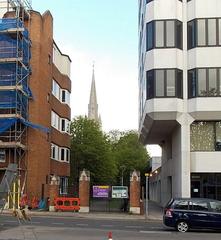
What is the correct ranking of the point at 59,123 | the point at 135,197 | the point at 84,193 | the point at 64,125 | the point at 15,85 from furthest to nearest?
the point at 64,125, the point at 59,123, the point at 15,85, the point at 84,193, the point at 135,197

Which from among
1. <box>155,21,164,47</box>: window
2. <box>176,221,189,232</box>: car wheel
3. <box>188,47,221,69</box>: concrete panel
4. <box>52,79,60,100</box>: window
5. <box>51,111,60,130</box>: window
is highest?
<box>155,21,164,47</box>: window

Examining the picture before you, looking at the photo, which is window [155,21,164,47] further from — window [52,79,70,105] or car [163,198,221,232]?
window [52,79,70,105]

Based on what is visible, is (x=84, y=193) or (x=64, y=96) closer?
(x=84, y=193)

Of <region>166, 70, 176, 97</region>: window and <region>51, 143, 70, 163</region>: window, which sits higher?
<region>166, 70, 176, 97</region>: window

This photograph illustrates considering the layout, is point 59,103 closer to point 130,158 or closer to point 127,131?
point 130,158

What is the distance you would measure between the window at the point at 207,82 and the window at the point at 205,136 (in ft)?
8.13

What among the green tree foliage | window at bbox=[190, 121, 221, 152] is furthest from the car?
the green tree foliage

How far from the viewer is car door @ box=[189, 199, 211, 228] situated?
24781 mm

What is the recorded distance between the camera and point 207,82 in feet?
122

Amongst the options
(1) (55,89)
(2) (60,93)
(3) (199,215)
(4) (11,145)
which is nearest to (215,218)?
(3) (199,215)

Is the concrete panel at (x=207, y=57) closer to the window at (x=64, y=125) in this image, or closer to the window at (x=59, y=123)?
the window at (x=59, y=123)

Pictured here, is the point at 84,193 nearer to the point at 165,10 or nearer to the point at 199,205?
the point at 165,10

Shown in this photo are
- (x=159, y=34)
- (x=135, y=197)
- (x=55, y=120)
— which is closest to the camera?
(x=159, y=34)

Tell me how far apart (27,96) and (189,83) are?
15105 millimetres
